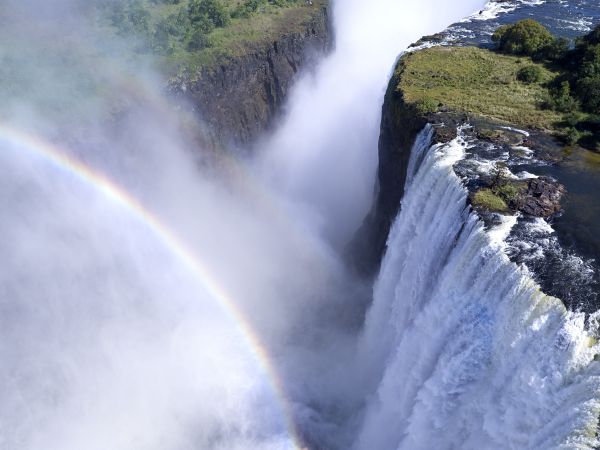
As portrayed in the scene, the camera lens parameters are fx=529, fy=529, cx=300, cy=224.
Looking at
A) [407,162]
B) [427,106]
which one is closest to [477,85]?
[427,106]

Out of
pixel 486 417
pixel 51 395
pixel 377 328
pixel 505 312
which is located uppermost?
pixel 505 312

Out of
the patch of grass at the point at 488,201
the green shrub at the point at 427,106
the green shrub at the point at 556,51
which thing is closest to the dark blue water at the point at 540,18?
the green shrub at the point at 556,51

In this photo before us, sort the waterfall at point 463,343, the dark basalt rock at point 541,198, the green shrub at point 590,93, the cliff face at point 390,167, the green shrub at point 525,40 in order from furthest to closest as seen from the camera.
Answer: the green shrub at point 525,40 → the cliff face at point 390,167 → the green shrub at point 590,93 → the dark basalt rock at point 541,198 → the waterfall at point 463,343

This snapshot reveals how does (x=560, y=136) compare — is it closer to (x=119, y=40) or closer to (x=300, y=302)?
(x=300, y=302)

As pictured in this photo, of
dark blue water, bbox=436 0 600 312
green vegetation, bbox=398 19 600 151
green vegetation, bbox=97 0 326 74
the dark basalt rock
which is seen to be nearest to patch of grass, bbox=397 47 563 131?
green vegetation, bbox=398 19 600 151

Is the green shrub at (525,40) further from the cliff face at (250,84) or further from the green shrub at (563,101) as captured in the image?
the cliff face at (250,84)

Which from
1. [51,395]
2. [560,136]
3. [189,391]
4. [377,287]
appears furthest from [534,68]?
[51,395]
